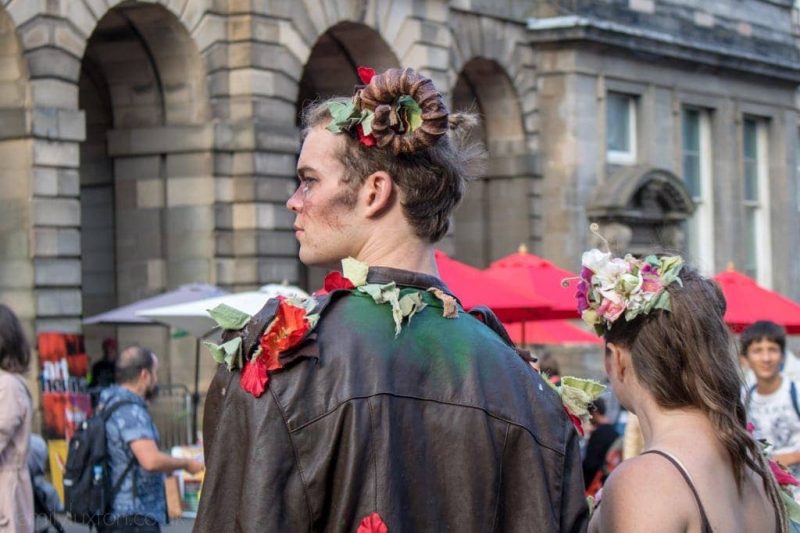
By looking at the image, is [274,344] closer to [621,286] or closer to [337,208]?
[337,208]

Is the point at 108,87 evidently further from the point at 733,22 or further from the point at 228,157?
the point at 733,22

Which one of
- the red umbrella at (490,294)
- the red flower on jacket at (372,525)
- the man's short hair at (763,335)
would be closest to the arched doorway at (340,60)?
the red umbrella at (490,294)

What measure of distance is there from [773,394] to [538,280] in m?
5.56

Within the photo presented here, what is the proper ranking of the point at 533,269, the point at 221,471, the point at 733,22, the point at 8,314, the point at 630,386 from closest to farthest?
1. the point at 221,471
2. the point at 630,386
3. the point at 8,314
4. the point at 533,269
5. the point at 733,22

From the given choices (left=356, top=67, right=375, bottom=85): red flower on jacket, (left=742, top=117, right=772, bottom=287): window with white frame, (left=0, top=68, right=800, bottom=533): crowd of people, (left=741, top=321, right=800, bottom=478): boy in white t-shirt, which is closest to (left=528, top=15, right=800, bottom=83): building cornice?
(left=742, top=117, right=772, bottom=287): window with white frame

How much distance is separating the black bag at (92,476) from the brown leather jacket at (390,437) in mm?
4900

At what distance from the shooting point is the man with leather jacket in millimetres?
3018

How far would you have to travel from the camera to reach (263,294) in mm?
13117

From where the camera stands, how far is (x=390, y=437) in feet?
9.97

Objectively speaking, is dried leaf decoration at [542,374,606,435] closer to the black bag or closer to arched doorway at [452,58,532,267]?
the black bag

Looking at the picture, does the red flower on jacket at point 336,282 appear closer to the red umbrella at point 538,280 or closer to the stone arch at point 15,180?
the red umbrella at point 538,280

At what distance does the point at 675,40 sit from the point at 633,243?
3.70m

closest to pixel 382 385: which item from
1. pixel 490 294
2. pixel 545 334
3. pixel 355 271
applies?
pixel 355 271

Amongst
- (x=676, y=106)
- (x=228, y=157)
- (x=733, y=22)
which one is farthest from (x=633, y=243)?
(x=228, y=157)
